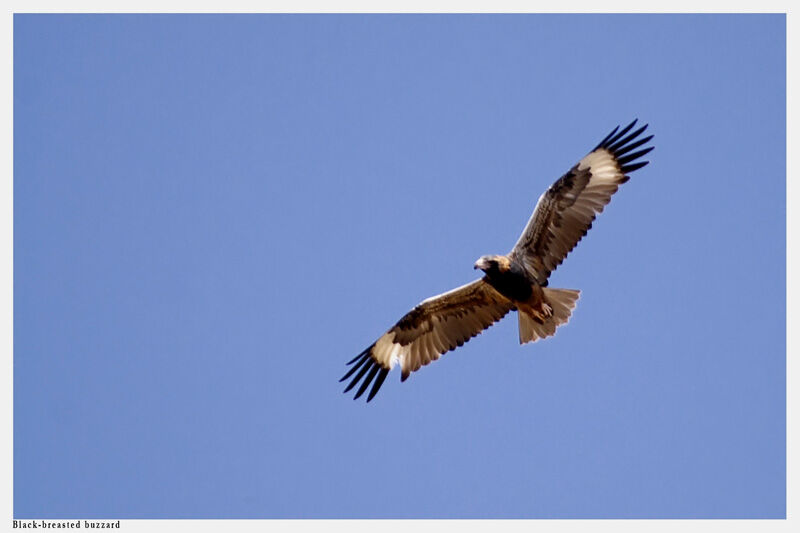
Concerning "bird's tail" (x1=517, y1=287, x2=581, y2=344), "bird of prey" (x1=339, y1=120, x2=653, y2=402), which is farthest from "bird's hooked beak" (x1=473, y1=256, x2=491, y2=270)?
"bird's tail" (x1=517, y1=287, x2=581, y2=344)

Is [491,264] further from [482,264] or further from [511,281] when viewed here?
[511,281]

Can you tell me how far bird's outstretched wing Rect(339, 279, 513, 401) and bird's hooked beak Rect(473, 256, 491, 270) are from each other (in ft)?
1.86

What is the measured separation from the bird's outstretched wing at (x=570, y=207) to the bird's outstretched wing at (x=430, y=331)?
24.4 inches

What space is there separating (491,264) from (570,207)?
3.15 ft

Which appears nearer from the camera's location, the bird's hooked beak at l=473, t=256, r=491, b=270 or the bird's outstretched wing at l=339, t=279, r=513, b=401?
the bird's hooked beak at l=473, t=256, r=491, b=270

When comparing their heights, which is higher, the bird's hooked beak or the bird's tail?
the bird's hooked beak

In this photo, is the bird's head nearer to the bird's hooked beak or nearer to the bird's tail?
the bird's hooked beak

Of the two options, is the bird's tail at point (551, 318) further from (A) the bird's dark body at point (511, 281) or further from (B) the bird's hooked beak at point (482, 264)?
(B) the bird's hooked beak at point (482, 264)

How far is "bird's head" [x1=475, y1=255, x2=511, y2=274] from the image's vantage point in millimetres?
9867

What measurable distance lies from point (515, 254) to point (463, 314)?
0.98m

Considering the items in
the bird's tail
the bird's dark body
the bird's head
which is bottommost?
the bird's tail
